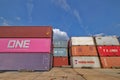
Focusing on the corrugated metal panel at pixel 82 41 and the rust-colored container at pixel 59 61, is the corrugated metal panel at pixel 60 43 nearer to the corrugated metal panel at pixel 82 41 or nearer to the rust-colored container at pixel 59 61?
the rust-colored container at pixel 59 61

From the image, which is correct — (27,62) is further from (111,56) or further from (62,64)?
(111,56)

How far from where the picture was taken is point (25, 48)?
20172mm

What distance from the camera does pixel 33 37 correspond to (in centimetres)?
2097

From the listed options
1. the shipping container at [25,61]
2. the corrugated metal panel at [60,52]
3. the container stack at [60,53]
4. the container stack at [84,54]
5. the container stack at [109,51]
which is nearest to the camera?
the shipping container at [25,61]

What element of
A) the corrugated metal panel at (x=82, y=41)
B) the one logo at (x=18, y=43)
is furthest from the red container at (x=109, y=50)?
the one logo at (x=18, y=43)

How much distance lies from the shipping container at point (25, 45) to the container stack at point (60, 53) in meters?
11.2

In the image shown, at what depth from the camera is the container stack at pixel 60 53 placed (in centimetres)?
3093

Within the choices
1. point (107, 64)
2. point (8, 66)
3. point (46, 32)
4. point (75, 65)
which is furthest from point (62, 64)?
point (8, 66)

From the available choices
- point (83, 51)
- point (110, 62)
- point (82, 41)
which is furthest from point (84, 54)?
→ point (110, 62)

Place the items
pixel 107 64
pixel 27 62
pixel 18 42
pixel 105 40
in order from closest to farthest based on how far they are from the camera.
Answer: pixel 27 62 < pixel 18 42 < pixel 107 64 < pixel 105 40

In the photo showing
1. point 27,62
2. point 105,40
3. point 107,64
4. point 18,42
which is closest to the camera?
point 27,62

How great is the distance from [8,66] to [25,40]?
4.36m

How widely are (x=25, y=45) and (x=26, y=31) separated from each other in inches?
93.0

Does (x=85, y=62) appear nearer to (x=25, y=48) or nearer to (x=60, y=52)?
(x=60, y=52)
